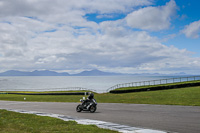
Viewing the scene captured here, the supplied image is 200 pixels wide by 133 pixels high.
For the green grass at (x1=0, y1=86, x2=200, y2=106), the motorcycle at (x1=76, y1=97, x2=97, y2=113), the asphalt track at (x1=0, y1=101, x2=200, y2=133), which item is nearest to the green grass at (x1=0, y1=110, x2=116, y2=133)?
the asphalt track at (x1=0, y1=101, x2=200, y2=133)

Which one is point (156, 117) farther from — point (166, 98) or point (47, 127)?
point (166, 98)

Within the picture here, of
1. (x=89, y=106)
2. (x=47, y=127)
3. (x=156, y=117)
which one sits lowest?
(x=156, y=117)

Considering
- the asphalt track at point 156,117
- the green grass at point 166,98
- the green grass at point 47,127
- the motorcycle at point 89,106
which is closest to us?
the green grass at point 47,127

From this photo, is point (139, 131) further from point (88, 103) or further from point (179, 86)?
point (179, 86)

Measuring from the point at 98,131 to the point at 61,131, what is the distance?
145 centimetres

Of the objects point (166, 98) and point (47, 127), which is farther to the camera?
point (166, 98)

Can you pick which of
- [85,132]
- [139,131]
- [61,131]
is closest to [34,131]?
[61,131]

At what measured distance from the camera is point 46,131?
29.1 ft

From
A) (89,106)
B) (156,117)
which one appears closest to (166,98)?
(89,106)

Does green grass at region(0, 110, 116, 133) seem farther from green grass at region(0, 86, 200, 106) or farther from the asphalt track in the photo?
green grass at region(0, 86, 200, 106)

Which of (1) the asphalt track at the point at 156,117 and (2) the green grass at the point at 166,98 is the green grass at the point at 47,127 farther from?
(2) the green grass at the point at 166,98

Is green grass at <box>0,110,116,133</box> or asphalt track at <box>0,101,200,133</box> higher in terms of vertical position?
green grass at <box>0,110,116,133</box>

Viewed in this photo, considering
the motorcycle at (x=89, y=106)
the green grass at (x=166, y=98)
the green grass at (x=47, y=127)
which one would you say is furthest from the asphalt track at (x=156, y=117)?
the green grass at (x=166, y=98)

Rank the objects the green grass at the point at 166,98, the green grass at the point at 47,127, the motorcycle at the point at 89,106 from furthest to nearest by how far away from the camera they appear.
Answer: the green grass at the point at 166,98, the motorcycle at the point at 89,106, the green grass at the point at 47,127
